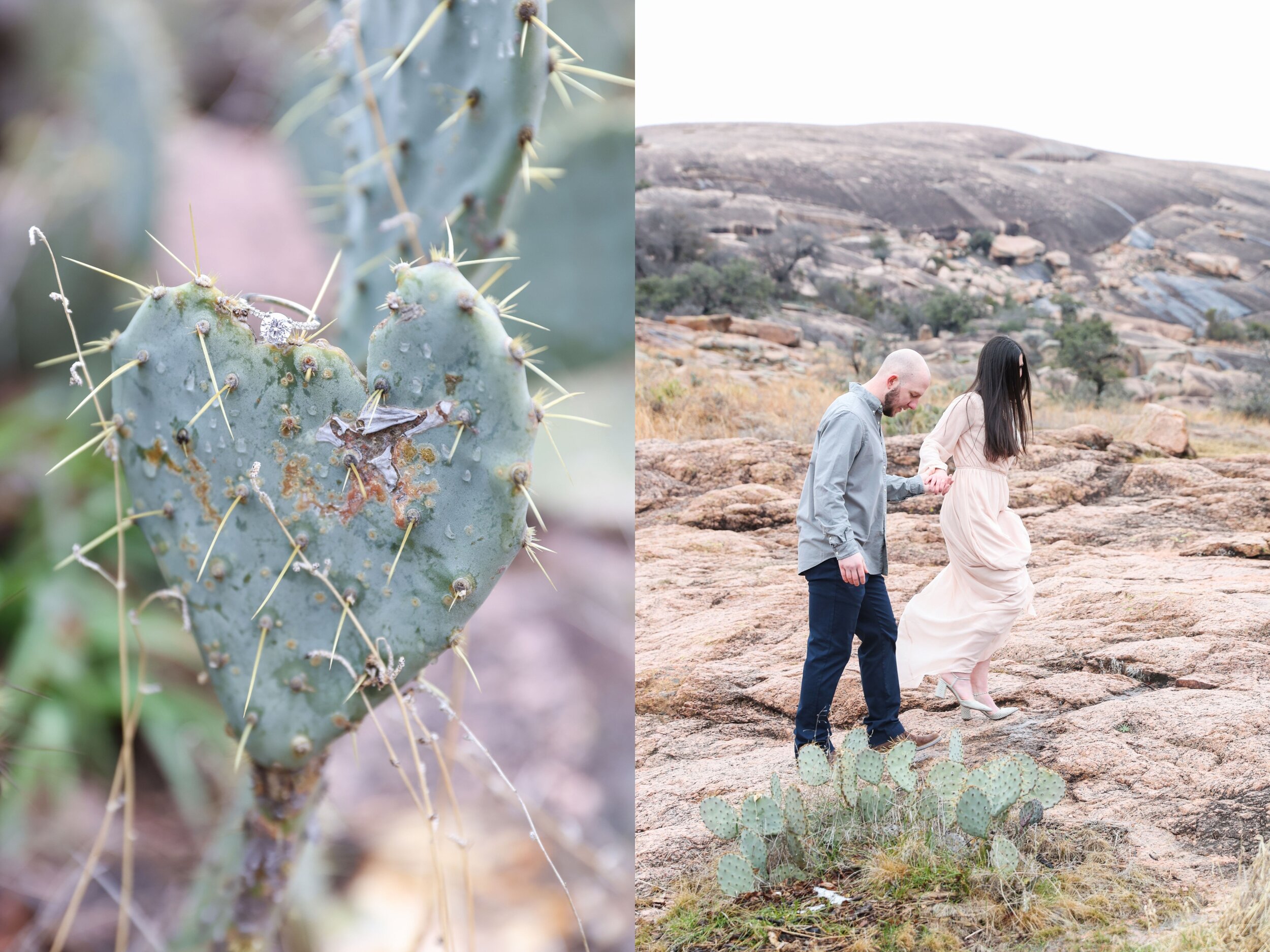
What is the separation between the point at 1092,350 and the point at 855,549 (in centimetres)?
69

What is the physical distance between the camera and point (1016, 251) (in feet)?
6.92

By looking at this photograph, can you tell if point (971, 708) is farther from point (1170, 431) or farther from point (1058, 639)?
point (1170, 431)

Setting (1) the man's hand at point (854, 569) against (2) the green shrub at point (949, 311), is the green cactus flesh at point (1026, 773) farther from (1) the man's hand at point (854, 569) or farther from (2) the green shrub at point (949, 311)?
(2) the green shrub at point (949, 311)

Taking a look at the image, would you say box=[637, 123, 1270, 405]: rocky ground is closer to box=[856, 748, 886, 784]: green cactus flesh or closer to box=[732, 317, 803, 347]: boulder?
box=[732, 317, 803, 347]: boulder

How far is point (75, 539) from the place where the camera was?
1675 millimetres

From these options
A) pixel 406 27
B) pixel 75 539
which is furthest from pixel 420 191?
pixel 75 539

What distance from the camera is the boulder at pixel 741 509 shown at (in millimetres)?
2201

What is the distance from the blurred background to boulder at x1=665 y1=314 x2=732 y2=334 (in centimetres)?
15

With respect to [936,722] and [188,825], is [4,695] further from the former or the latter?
[936,722]

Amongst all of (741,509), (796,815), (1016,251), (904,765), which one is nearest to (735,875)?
(796,815)

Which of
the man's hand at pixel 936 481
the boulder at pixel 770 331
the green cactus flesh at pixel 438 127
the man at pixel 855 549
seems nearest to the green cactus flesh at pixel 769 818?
the man at pixel 855 549

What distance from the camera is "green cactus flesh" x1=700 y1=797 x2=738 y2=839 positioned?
204 cm

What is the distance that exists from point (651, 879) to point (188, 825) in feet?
3.19

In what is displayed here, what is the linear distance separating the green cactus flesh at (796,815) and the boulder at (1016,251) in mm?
1236
